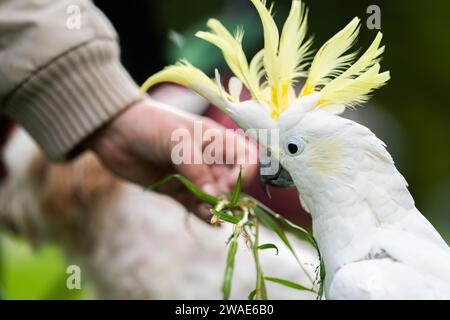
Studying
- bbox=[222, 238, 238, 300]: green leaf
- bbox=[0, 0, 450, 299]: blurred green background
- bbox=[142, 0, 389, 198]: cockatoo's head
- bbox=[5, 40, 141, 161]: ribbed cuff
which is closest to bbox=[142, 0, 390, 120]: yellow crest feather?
bbox=[142, 0, 389, 198]: cockatoo's head

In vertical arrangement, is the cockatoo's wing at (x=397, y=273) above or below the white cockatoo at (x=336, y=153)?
below

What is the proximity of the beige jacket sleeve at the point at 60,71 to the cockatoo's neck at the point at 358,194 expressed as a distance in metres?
0.56

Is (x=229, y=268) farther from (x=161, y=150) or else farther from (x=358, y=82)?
(x=161, y=150)

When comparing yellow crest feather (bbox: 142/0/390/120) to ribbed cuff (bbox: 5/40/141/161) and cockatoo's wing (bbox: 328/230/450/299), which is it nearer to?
cockatoo's wing (bbox: 328/230/450/299)

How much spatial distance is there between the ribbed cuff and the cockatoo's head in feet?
1.46

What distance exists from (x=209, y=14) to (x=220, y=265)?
2.40 metres

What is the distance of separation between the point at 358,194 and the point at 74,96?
2.08 ft

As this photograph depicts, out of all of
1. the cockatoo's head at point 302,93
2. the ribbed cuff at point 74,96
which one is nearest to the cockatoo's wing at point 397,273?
the cockatoo's head at point 302,93

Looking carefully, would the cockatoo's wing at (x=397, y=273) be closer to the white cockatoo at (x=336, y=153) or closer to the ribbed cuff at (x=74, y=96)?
the white cockatoo at (x=336, y=153)

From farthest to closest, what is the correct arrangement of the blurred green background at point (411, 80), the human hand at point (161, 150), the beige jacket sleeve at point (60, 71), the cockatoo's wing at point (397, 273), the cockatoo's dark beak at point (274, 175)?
the blurred green background at point (411, 80) → the beige jacket sleeve at point (60, 71) → the human hand at point (161, 150) → the cockatoo's dark beak at point (274, 175) → the cockatoo's wing at point (397, 273)

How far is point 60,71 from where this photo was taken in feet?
3.92

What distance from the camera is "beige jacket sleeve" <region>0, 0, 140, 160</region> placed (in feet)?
3.89

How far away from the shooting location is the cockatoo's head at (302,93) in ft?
2.48

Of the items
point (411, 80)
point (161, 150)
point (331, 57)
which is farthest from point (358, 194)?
point (411, 80)
